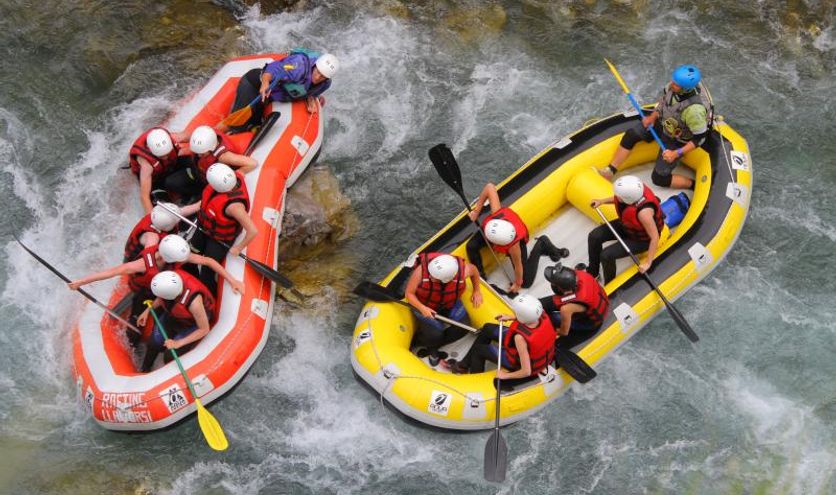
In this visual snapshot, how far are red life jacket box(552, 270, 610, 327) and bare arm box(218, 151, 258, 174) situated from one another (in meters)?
2.84

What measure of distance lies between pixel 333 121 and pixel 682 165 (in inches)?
138

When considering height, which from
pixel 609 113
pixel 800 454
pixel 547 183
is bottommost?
pixel 800 454

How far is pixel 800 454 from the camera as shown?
24.5ft

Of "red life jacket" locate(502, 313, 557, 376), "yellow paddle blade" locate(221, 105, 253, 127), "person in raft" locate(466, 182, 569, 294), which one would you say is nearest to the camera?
"red life jacket" locate(502, 313, 557, 376)

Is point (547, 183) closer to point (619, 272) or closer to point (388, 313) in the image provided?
point (619, 272)

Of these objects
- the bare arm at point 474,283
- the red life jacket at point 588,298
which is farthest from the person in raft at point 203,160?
the red life jacket at point 588,298

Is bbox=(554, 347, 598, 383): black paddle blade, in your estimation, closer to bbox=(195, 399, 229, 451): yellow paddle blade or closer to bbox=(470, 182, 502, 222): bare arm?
bbox=(470, 182, 502, 222): bare arm

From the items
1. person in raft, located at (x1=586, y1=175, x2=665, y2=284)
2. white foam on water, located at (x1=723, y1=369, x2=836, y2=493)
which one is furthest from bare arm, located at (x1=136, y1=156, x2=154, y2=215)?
white foam on water, located at (x1=723, y1=369, x2=836, y2=493)

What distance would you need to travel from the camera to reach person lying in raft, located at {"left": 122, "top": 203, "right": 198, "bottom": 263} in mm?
7297

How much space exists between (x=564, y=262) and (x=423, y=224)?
154 cm

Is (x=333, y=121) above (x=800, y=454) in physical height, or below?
above

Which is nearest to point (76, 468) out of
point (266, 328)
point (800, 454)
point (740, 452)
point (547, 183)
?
point (266, 328)

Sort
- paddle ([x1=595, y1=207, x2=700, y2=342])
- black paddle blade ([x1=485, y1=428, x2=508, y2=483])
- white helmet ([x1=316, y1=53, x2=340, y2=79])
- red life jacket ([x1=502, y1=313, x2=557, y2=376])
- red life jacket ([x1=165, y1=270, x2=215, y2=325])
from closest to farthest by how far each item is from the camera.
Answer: red life jacket ([x1=502, y1=313, x2=557, y2=376])
black paddle blade ([x1=485, y1=428, x2=508, y2=483])
red life jacket ([x1=165, y1=270, x2=215, y2=325])
paddle ([x1=595, y1=207, x2=700, y2=342])
white helmet ([x1=316, y1=53, x2=340, y2=79])

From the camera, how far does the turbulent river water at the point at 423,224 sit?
7387mm
